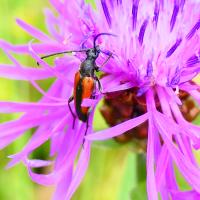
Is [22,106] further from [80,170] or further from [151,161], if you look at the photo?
[151,161]

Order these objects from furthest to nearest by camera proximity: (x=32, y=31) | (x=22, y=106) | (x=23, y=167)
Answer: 1. (x=23, y=167)
2. (x=32, y=31)
3. (x=22, y=106)

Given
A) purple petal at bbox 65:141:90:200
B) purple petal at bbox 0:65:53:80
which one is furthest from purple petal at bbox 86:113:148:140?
purple petal at bbox 0:65:53:80

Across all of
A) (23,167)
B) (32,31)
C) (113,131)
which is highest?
(32,31)

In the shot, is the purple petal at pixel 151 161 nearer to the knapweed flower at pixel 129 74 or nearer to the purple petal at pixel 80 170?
the knapweed flower at pixel 129 74

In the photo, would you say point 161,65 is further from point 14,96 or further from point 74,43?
point 14,96

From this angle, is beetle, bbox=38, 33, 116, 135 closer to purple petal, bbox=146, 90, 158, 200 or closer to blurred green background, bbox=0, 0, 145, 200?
purple petal, bbox=146, 90, 158, 200

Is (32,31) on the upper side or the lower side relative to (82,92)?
upper

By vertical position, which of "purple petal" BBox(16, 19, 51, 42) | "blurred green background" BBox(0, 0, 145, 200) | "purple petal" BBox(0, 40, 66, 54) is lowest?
"blurred green background" BBox(0, 0, 145, 200)

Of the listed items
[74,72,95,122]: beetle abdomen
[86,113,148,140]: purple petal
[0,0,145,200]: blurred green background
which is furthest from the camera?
[0,0,145,200]: blurred green background

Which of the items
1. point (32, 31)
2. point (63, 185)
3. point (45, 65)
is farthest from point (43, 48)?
point (63, 185)
